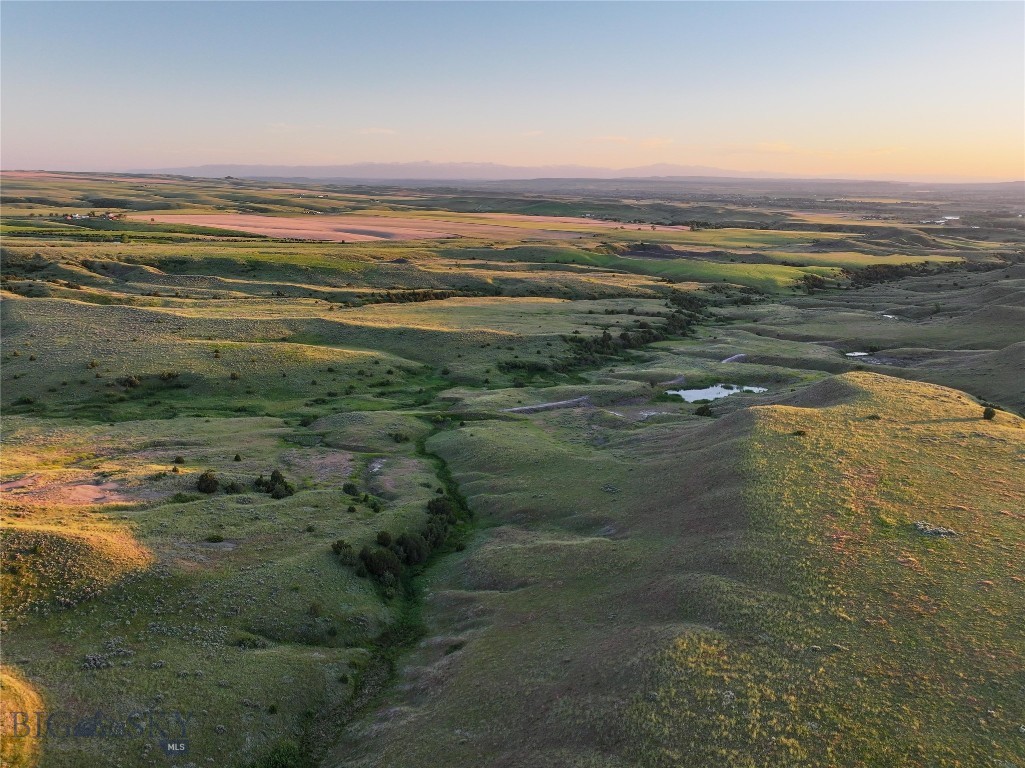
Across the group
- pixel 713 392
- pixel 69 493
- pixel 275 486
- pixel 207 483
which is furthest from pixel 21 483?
pixel 713 392

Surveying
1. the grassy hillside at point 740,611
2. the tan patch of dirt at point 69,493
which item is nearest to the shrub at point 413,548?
the grassy hillside at point 740,611

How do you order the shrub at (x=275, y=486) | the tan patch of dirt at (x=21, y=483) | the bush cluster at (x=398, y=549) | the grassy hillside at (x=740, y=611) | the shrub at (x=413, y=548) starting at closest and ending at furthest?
the grassy hillside at (x=740, y=611)
the bush cluster at (x=398, y=549)
the shrub at (x=413, y=548)
the tan patch of dirt at (x=21, y=483)
the shrub at (x=275, y=486)

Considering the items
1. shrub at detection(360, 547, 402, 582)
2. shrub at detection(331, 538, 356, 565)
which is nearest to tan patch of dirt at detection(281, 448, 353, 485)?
shrub at detection(331, 538, 356, 565)

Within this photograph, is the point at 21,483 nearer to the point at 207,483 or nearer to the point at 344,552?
the point at 207,483

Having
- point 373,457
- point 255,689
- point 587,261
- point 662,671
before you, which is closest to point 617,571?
point 662,671

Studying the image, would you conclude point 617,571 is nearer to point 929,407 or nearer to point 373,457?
point 373,457

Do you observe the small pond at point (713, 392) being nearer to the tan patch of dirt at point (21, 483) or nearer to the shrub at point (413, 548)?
the shrub at point (413, 548)

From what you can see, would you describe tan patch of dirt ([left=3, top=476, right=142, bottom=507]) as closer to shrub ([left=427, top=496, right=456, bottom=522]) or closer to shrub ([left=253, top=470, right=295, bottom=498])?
shrub ([left=253, top=470, right=295, bottom=498])
